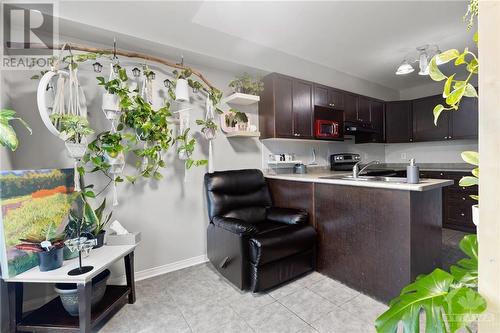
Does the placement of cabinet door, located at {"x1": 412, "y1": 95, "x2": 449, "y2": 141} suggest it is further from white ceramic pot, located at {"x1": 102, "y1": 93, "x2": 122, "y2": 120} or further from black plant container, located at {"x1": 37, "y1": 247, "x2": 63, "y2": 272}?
black plant container, located at {"x1": 37, "y1": 247, "x2": 63, "y2": 272}

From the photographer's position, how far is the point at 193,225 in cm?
263

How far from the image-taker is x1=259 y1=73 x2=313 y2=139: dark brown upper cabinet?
287 cm

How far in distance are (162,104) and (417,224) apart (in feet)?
8.66

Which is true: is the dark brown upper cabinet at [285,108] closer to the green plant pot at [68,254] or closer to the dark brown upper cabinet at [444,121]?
the green plant pot at [68,254]

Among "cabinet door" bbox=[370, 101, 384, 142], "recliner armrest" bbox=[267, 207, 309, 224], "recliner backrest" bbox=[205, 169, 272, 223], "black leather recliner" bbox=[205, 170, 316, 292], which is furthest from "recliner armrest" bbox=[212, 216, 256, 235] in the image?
"cabinet door" bbox=[370, 101, 384, 142]

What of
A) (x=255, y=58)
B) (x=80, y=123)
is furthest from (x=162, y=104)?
(x=255, y=58)

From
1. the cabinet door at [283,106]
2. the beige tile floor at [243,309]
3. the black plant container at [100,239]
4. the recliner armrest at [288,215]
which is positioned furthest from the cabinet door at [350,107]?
the black plant container at [100,239]

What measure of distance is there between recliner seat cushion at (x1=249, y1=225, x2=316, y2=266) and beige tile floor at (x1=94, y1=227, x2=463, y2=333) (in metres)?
0.32

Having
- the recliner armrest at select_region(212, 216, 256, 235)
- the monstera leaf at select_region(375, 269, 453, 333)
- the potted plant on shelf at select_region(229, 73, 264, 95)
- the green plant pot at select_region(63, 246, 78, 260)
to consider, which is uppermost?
the potted plant on shelf at select_region(229, 73, 264, 95)

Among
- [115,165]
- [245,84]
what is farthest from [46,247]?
[245,84]

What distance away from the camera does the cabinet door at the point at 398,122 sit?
13.8 feet

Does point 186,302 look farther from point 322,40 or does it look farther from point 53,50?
point 322,40

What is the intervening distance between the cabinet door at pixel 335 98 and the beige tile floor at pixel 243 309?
2.46m

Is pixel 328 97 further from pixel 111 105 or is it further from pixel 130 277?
pixel 130 277
